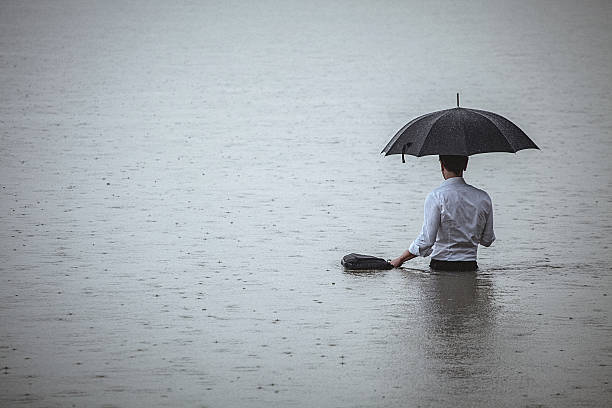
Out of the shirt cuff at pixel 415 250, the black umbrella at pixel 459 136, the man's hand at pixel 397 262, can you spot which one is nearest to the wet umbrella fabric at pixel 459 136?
the black umbrella at pixel 459 136

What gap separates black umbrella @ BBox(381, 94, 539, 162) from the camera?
26.1ft

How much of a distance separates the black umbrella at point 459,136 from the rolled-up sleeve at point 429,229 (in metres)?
0.35

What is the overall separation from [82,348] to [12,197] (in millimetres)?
5235

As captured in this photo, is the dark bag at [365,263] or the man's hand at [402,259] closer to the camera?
the man's hand at [402,259]

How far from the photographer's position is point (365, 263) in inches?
332

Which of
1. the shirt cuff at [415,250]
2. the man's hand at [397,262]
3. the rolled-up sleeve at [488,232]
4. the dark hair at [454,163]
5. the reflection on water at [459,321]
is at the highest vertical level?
the dark hair at [454,163]

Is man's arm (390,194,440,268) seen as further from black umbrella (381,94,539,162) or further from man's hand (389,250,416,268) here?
black umbrella (381,94,539,162)

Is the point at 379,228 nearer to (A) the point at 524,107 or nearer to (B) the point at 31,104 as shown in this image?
(A) the point at 524,107

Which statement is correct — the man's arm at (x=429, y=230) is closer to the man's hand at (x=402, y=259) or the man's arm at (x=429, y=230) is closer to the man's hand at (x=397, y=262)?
the man's hand at (x=402, y=259)

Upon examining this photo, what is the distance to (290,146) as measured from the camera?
15117 mm

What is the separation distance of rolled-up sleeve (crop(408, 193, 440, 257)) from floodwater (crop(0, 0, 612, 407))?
0.78 ft

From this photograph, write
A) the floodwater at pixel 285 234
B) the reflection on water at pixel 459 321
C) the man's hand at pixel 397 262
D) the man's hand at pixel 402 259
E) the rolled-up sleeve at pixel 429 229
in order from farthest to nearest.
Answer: the man's hand at pixel 397 262 < the man's hand at pixel 402 259 < the rolled-up sleeve at pixel 429 229 < the reflection on water at pixel 459 321 < the floodwater at pixel 285 234

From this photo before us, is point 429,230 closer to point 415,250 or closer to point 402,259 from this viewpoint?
point 415,250

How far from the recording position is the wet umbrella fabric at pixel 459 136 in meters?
7.95
